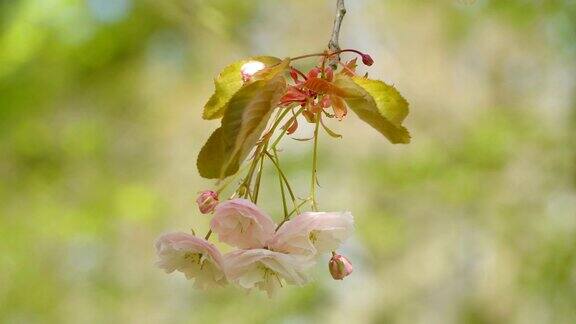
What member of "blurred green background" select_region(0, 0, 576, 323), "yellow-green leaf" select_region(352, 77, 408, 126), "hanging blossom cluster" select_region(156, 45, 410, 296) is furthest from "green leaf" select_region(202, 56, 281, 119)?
"blurred green background" select_region(0, 0, 576, 323)

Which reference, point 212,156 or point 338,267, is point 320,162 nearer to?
point 338,267

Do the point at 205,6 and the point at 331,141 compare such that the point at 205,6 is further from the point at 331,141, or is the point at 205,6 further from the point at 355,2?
the point at 331,141

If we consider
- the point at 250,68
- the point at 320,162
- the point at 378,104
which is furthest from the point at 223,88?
the point at 320,162

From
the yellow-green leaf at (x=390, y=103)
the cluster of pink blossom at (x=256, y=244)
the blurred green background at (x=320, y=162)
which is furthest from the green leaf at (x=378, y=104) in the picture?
the blurred green background at (x=320, y=162)

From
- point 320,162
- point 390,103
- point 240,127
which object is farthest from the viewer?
point 320,162

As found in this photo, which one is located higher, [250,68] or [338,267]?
[250,68]

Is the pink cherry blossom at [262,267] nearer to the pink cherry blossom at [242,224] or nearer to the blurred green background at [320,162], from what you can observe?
the pink cherry blossom at [242,224]

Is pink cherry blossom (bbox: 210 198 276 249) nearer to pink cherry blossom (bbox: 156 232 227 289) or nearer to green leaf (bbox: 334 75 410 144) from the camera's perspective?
pink cherry blossom (bbox: 156 232 227 289)
